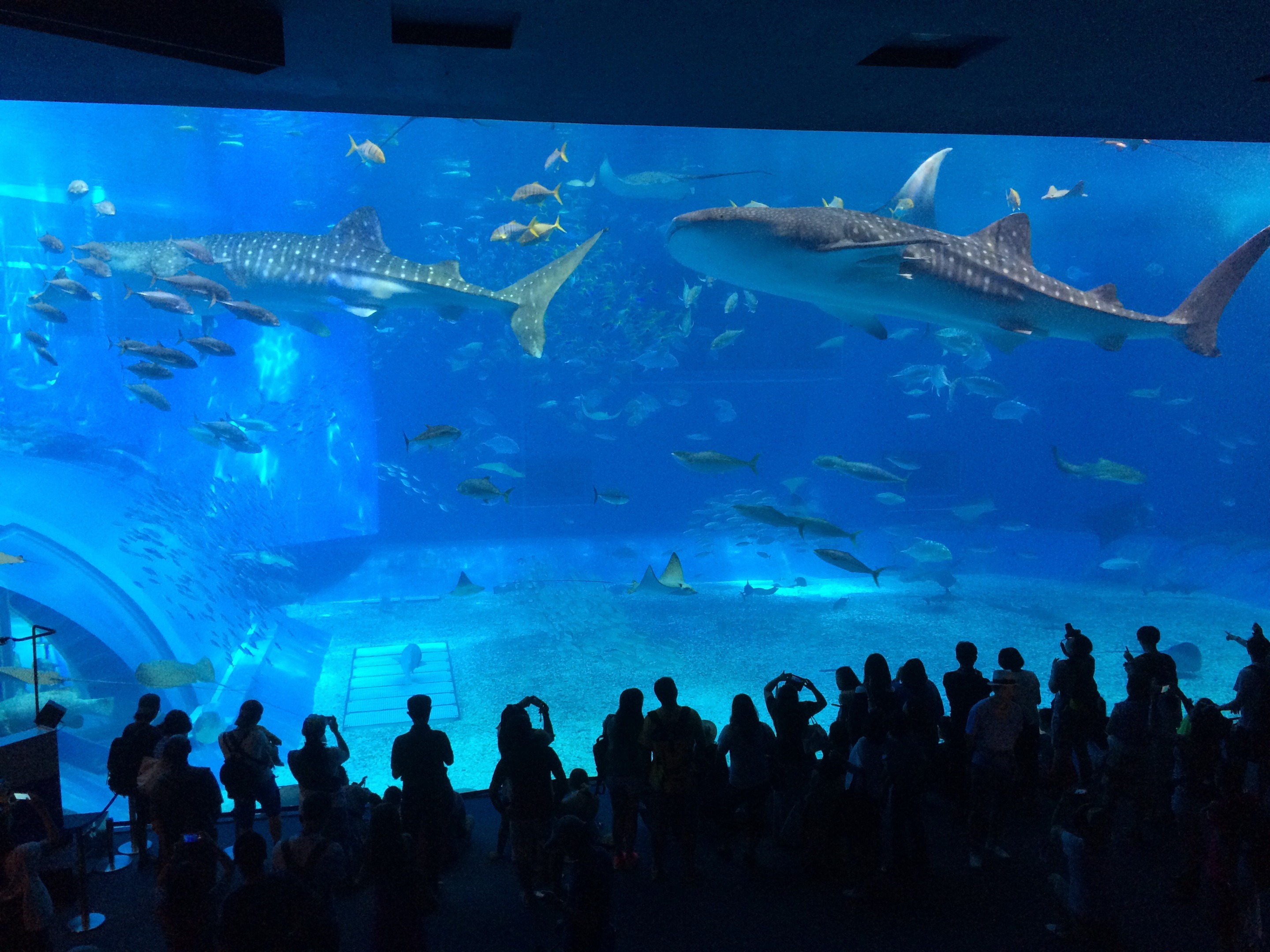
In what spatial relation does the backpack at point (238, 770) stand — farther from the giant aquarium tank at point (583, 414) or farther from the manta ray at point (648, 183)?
the manta ray at point (648, 183)

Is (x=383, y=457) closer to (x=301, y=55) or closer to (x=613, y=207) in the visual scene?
(x=613, y=207)

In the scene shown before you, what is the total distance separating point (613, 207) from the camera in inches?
1153

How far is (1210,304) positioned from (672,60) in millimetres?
4758

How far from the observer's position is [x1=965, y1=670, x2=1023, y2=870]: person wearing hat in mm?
3562

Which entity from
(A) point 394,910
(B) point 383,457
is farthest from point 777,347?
(A) point 394,910

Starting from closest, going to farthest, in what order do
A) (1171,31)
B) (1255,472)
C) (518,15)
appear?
(518,15) → (1171,31) → (1255,472)

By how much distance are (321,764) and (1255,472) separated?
41.1m

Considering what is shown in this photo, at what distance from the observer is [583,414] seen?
2661 centimetres

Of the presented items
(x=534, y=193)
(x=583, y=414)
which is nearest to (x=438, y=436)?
(x=534, y=193)

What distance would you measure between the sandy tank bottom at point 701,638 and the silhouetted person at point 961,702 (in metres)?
4.20

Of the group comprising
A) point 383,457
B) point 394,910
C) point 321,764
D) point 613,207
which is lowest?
point 394,910

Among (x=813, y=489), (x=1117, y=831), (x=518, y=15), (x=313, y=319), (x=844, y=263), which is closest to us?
(x=518, y=15)

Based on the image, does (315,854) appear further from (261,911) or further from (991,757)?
(991,757)

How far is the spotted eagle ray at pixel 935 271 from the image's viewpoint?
17.2 ft
